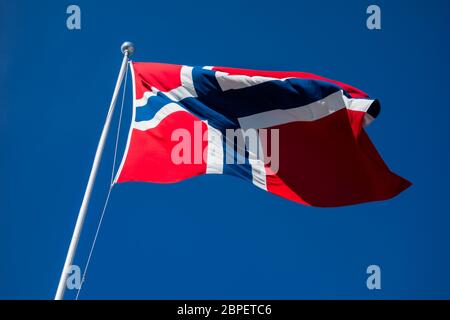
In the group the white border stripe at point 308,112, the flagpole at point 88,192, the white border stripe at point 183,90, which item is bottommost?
the flagpole at point 88,192

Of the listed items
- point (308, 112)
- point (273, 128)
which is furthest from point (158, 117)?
point (308, 112)

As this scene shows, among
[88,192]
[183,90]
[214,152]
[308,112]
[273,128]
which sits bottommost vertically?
[88,192]

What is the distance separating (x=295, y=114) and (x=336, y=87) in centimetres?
99

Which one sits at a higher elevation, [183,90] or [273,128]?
[183,90]

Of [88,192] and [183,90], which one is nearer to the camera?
[88,192]

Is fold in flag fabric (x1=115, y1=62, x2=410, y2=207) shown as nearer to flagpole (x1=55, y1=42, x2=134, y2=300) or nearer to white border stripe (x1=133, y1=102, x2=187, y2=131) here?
white border stripe (x1=133, y1=102, x2=187, y2=131)

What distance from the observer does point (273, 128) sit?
14422mm

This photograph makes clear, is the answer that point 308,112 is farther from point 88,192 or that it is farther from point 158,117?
point 88,192

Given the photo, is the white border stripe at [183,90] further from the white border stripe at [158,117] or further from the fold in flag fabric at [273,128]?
the white border stripe at [158,117]

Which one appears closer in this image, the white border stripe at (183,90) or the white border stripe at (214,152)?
the white border stripe at (214,152)

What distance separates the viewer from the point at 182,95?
46.6ft

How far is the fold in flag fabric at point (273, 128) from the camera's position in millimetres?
13852

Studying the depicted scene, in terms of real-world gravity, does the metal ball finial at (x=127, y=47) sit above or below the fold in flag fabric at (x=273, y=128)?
above

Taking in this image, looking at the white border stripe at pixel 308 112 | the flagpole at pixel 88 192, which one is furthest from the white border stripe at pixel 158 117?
the white border stripe at pixel 308 112
